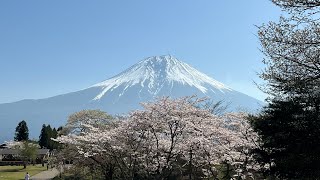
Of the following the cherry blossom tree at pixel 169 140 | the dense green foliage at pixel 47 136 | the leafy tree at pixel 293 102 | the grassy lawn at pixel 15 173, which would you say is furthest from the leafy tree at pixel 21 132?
the leafy tree at pixel 293 102

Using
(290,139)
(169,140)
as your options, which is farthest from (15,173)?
(290,139)

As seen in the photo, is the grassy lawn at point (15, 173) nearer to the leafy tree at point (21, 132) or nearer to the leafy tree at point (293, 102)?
the leafy tree at point (21, 132)

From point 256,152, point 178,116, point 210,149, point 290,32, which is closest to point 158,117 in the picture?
point 178,116

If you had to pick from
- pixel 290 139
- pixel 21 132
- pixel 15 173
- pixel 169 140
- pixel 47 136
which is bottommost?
pixel 15 173

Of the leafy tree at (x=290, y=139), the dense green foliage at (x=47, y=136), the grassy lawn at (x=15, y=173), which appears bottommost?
the grassy lawn at (x=15, y=173)

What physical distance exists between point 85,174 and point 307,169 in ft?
70.8

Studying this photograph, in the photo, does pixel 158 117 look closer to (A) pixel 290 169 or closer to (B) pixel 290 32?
(A) pixel 290 169

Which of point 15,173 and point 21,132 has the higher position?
point 21,132

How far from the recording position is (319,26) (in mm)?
9844

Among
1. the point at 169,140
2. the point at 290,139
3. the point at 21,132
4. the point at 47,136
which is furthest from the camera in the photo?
the point at 47,136

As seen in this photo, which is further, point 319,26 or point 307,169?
point 307,169

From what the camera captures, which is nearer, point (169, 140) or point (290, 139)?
point (290, 139)

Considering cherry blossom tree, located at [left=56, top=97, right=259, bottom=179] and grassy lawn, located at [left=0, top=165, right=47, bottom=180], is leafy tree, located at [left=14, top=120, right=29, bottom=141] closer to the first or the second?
grassy lawn, located at [left=0, top=165, right=47, bottom=180]

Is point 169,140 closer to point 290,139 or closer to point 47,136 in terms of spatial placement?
point 290,139
